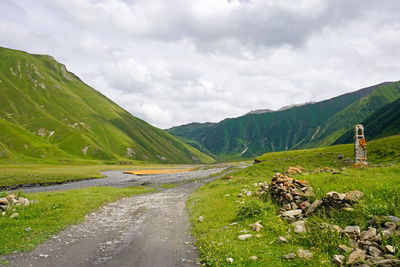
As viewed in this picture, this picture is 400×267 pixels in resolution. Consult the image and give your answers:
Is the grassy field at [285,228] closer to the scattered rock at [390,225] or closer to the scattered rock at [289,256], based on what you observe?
the scattered rock at [289,256]

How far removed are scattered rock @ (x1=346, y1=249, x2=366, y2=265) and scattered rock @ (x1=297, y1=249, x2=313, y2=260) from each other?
1708 mm

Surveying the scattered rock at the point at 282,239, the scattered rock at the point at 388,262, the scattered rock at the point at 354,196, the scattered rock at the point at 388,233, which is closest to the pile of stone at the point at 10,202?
the scattered rock at the point at 282,239

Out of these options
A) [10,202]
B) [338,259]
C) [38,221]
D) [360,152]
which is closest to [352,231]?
[338,259]

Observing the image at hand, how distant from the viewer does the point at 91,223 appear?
22844 millimetres

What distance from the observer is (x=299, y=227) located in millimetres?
14922

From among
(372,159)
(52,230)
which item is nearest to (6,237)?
(52,230)

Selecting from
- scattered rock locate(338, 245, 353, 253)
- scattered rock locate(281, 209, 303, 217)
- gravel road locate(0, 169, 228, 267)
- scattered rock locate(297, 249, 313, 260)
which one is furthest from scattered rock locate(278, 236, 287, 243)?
gravel road locate(0, 169, 228, 267)

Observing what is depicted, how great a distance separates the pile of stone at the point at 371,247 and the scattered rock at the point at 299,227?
2.27 meters

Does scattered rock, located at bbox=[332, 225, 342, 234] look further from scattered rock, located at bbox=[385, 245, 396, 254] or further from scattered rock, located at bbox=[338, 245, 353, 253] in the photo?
scattered rock, located at bbox=[385, 245, 396, 254]

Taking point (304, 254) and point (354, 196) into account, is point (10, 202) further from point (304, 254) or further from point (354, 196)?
point (354, 196)

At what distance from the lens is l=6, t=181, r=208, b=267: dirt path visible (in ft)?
46.0

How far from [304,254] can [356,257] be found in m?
2.27

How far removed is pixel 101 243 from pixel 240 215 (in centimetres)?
1149

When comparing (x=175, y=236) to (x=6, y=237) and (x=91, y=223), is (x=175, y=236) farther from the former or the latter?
(x=6, y=237)
